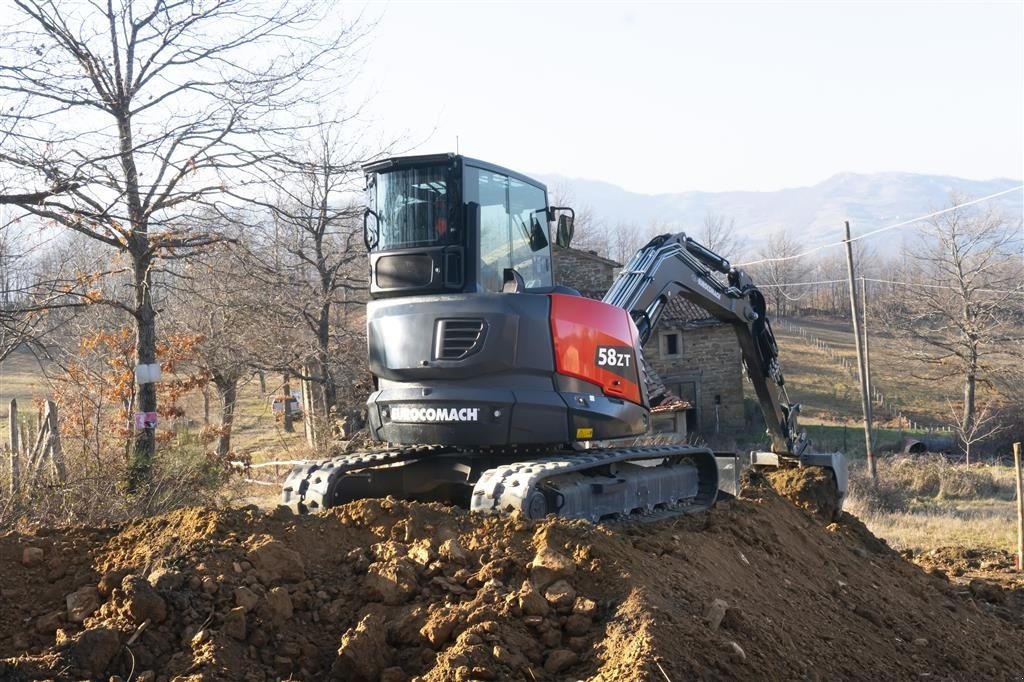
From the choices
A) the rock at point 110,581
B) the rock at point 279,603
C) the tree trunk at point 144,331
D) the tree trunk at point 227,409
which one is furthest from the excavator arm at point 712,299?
the tree trunk at point 227,409

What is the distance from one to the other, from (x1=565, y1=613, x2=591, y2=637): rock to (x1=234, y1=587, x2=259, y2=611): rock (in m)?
1.70

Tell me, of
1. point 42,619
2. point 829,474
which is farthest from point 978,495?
point 42,619

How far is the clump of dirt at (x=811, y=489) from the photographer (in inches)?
459

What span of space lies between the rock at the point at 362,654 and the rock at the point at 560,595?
91 centimetres

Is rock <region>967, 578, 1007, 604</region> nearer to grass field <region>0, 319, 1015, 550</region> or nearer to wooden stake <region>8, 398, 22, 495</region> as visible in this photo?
grass field <region>0, 319, 1015, 550</region>

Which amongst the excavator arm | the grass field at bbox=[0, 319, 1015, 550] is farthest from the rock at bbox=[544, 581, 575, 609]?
the grass field at bbox=[0, 319, 1015, 550]

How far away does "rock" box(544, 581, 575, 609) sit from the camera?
5.37 m

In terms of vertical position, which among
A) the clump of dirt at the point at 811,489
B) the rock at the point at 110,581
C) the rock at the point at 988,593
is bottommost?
the rock at the point at 988,593

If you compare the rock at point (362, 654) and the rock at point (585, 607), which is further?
the rock at point (585, 607)

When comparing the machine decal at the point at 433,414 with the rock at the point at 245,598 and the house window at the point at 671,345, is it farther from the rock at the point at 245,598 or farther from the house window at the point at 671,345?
the house window at the point at 671,345

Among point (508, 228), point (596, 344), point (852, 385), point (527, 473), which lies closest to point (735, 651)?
point (527, 473)

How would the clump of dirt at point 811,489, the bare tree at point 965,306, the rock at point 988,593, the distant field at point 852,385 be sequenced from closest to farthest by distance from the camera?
the rock at point 988,593, the clump of dirt at point 811,489, the bare tree at point 965,306, the distant field at point 852,385

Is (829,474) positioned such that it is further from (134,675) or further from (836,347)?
(836,347)

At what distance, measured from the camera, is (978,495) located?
2747cm
